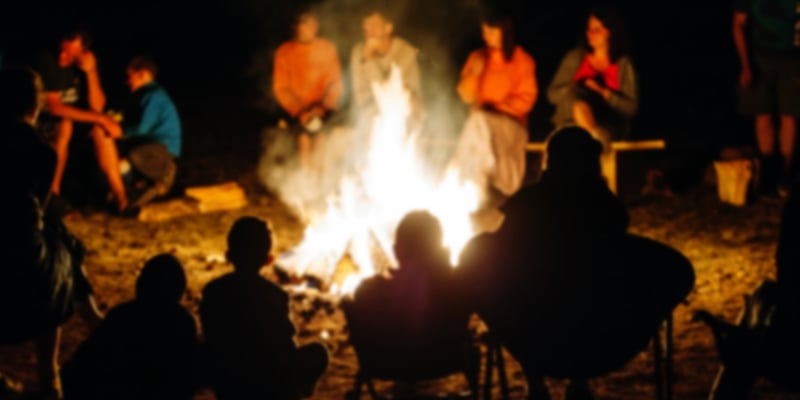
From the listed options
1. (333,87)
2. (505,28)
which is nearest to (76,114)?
(333,87)

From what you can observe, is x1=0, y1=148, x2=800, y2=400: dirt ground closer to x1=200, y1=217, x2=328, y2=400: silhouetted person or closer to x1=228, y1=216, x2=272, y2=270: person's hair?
x1=200, y1=217, x2=328, y2=400: silhouetted person

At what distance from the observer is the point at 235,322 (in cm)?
466

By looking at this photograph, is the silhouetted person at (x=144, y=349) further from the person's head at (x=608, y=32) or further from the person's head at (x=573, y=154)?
the person's head at (x=608, y=32)

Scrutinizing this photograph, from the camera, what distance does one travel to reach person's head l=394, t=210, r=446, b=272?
4.82 m

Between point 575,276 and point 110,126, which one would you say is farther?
point 110,126

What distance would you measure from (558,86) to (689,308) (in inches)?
131

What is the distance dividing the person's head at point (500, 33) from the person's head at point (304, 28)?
6.13 ft

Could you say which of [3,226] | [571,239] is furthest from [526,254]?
[3,226]

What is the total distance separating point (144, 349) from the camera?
4.39m

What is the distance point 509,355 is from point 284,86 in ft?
16.6

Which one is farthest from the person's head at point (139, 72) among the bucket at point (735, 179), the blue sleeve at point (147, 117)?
the bucket at point (735, 179)

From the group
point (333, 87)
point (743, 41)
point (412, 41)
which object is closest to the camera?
point (743, 41)

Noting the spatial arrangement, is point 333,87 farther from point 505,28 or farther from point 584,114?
point 584,114

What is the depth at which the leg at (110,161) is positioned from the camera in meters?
10.1
